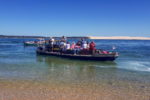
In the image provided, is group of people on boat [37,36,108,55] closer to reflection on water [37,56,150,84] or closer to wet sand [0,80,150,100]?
reflection on water [37,56,150,84]

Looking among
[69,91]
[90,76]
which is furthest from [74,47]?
[69,91]

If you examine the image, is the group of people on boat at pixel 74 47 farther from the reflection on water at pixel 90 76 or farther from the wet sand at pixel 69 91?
the wet sand at pixel 69 91

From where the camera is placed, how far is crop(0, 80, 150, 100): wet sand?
808 centimetres

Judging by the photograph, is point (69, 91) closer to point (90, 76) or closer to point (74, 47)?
point (90, 76)

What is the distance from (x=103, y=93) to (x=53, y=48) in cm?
1683

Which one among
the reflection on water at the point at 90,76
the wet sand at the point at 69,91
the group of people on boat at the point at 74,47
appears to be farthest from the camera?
the group of people on boat at the point at 74,47

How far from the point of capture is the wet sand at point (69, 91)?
8078mm

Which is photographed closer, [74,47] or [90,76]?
[90,76]

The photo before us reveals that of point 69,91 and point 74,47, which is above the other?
point 74,47

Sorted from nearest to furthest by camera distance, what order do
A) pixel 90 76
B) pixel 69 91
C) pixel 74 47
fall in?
pixel 69 91 → pixel 90 76 → pixel 74 47

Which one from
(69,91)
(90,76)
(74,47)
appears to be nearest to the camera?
(69,91)

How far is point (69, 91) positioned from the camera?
9016 millimetres

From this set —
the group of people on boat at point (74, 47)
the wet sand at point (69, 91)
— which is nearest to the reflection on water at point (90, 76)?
the wet sand at point (69, 91)

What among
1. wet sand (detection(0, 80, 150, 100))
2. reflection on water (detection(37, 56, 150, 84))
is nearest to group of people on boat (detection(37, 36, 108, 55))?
reflection on water (detection(37, 56, 150, 84))
